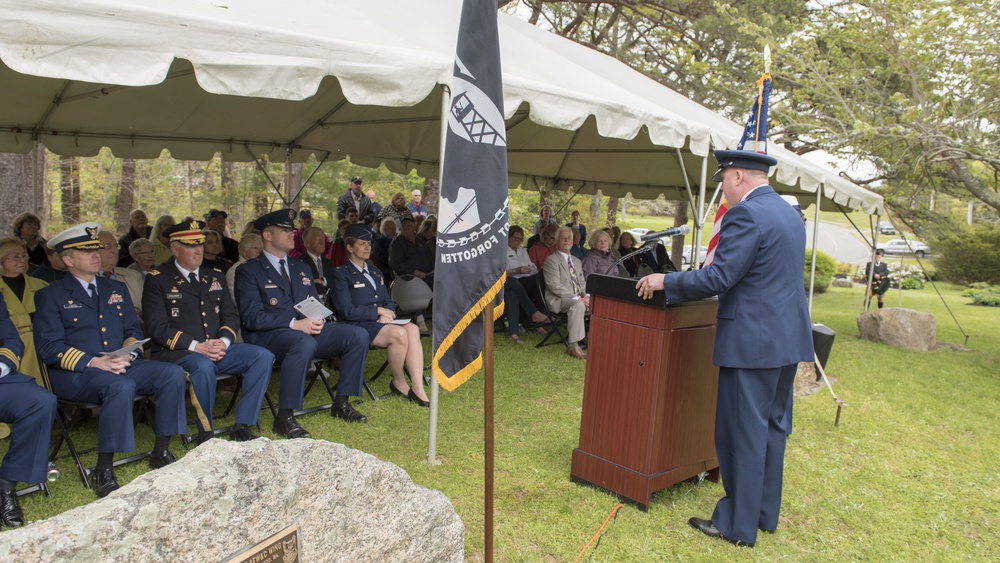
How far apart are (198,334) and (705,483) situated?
3.32m

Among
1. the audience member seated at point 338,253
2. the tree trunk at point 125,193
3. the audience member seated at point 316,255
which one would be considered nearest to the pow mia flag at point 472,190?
the audience member seated at point 316,255

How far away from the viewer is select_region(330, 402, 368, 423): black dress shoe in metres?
4.85

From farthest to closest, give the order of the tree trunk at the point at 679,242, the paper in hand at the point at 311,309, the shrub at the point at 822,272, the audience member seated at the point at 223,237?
the shrub at the point at 822,272, the tree trunk at the point at 679,242, the audience member seated at the point at 223,237, the paper in hand at the point at 311,309

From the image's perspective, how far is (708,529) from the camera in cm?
343

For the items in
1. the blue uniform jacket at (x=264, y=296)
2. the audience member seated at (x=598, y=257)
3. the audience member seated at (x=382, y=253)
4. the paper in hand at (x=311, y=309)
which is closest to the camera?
the blue uniform jacket at (x=264, y=296)

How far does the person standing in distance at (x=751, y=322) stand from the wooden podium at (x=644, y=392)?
0.79 ft

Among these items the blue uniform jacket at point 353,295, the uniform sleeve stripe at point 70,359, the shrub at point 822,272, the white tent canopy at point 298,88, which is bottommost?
the shrub at point 822,272

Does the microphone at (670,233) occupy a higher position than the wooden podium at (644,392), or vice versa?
the microphone at (670,233)

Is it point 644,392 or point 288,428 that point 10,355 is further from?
point 644,392

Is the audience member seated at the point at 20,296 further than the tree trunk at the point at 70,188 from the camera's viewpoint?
No

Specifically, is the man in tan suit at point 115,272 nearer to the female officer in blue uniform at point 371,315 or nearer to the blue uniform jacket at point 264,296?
the blue uniform jacket at point 264,296

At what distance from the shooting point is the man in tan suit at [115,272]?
15.3ft

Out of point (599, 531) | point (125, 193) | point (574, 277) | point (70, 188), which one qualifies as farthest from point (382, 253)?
point (70, 188)

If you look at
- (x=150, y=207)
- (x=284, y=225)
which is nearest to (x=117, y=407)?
(x=284, y=225)
